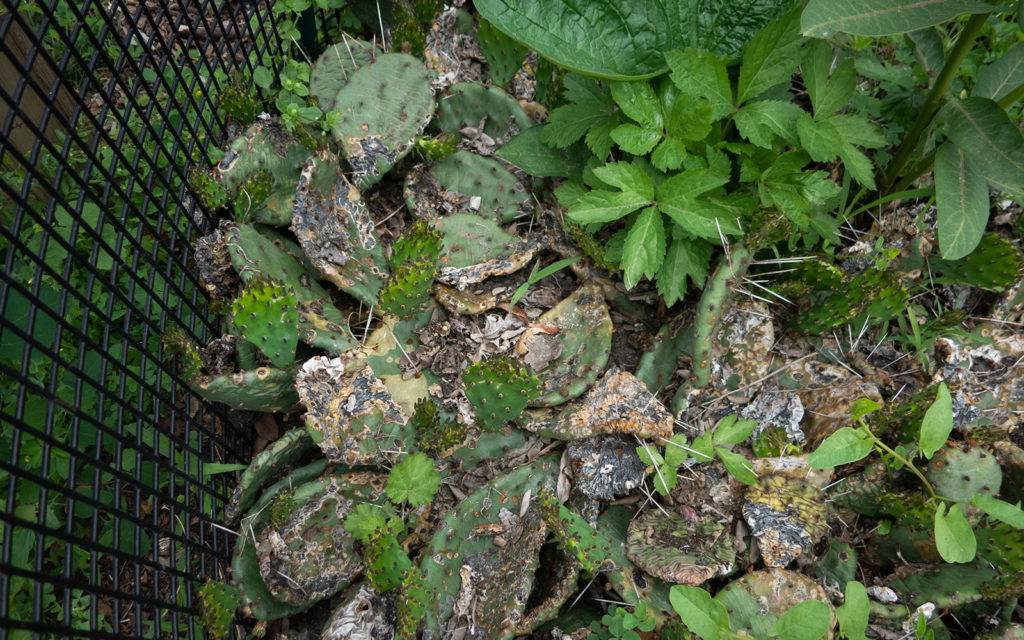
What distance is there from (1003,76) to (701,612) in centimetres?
169

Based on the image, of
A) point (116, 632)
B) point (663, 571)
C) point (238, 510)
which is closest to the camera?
point (116, 632)

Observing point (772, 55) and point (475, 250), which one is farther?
point (475, 250)

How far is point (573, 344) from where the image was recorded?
1.96 metres

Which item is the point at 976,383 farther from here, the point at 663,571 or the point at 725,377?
the point at 663,571

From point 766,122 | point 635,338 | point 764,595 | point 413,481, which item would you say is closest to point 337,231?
point 413,481

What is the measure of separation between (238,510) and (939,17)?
7.14ft

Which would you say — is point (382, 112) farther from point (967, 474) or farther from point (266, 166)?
point (967, 474)

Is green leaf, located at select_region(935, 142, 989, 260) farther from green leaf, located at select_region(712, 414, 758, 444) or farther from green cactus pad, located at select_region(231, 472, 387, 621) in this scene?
green cactus pad, located at select_region(231, 472, 387, 621)

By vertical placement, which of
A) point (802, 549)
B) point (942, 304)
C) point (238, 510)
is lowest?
point (802, 549)

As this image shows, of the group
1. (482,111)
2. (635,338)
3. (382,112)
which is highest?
(382,112)

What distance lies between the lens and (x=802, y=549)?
1678 millimetres

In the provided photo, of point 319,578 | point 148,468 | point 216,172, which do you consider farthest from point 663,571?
point 216,172

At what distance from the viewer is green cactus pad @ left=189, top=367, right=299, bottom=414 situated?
65.8 inches

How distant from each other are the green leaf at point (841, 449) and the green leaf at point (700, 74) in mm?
885
